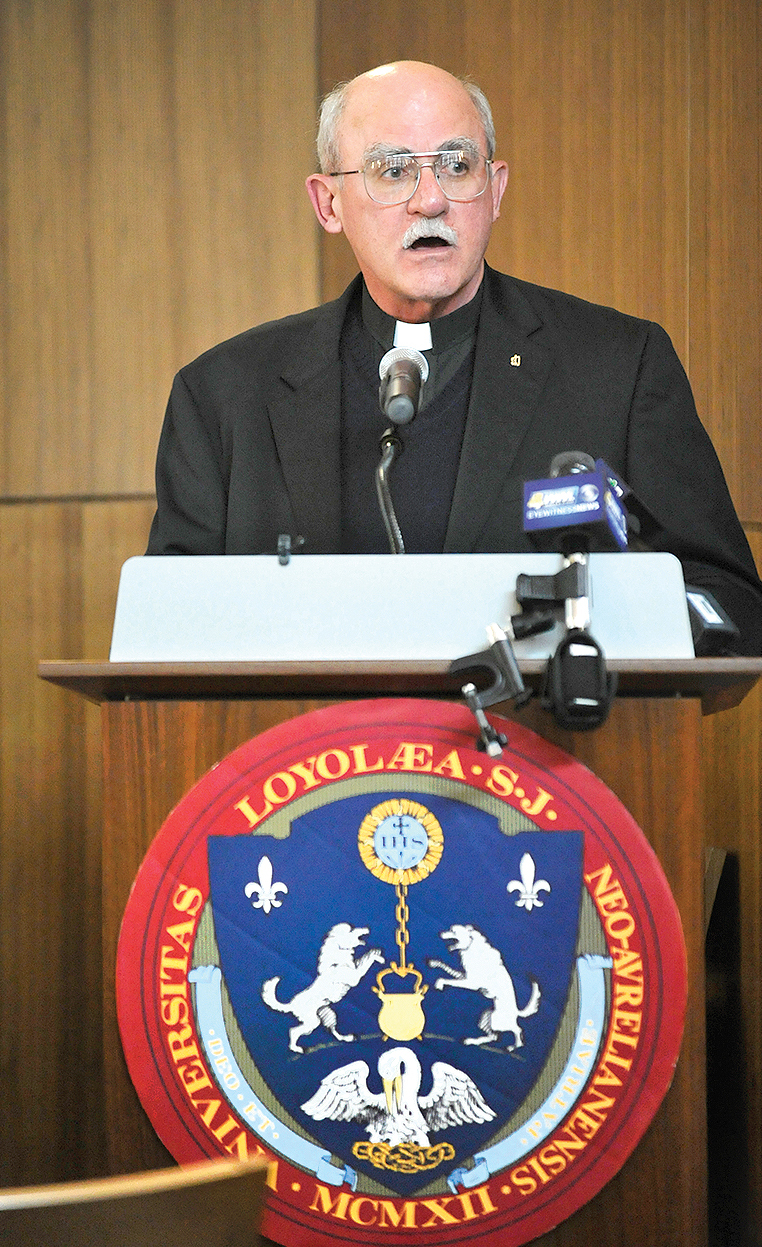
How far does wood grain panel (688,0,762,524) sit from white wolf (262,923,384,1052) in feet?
5.81

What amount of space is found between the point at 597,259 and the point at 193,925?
6.81ft

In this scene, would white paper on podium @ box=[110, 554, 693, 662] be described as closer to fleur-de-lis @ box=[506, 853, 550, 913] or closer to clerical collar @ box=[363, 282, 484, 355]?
fleur-de-lis @ box=[506, 853, 550, 913]

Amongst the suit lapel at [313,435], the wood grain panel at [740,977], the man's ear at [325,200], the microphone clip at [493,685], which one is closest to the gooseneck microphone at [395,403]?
the microphone clip at [493,685]

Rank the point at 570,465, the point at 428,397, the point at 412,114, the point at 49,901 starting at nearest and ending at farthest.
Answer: the point at 570,465 < the point at 412,114 < the point at 428,397 < the point at 49,901

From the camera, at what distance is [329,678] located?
109 cm

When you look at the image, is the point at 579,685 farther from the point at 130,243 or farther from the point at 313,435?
the point at 130,243

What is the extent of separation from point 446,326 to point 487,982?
4.30ft

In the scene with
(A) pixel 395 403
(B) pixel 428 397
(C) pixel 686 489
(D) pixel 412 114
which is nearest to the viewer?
(A) pixel 395 403

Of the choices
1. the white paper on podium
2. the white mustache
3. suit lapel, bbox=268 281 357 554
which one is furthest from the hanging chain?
the white mustache

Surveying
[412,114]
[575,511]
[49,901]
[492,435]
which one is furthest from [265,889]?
[49,901]

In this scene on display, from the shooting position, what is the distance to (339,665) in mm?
1069

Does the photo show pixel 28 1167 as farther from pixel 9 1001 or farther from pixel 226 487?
pixel 226 487

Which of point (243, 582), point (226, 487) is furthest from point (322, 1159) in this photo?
point (226, 487)

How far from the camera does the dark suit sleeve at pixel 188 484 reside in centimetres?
192
